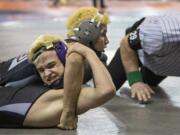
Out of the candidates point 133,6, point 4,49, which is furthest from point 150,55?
point 133,6

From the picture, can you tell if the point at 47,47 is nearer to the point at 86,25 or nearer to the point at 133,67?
the point at 86,25

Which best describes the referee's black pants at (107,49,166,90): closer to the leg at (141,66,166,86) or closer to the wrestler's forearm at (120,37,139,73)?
the leg at (141,66,166,86)

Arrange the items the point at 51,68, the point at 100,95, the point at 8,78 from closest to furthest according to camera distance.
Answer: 1. the point at 100,95
2. the point at 51,68
3. the point at 8,78

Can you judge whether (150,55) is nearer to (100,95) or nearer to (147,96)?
(147,96)

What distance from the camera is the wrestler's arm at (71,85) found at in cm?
237

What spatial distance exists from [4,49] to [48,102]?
259 cm

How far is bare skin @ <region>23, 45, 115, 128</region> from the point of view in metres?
2.36

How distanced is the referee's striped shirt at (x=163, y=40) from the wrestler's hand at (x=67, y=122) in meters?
0.62

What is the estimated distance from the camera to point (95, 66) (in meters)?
2.38

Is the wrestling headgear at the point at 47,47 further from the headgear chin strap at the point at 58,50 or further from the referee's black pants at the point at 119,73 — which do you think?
the referee's black pants at the point at 119,73

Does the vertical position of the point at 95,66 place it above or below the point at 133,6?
above

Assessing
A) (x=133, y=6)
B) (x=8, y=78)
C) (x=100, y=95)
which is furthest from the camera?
(x=133, y=6)

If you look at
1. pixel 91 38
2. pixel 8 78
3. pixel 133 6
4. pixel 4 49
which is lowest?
pixel 133 6

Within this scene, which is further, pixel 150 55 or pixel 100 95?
pixel 150 55
